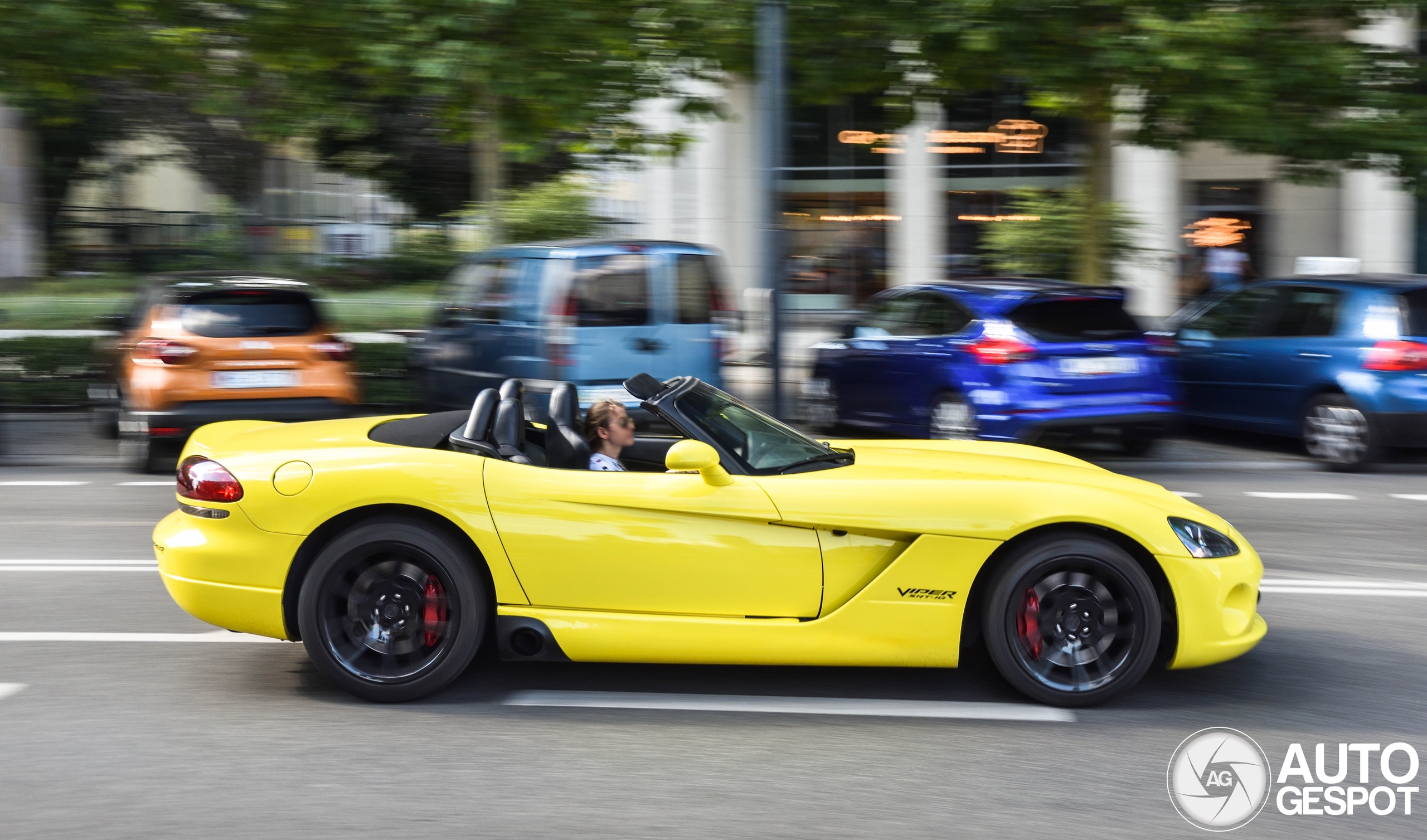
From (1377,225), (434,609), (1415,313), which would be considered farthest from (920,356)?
(1377,225)

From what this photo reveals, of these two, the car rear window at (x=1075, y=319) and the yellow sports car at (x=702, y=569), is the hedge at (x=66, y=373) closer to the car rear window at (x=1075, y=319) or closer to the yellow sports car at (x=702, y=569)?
the car rear window at (x=1075, y=319)

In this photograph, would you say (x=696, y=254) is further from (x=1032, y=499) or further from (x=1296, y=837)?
(x=1296, y=837)

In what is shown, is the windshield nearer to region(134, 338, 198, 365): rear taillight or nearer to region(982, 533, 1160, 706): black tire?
region(982, 533, 1160, 706): black tire

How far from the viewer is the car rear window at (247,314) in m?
9.89

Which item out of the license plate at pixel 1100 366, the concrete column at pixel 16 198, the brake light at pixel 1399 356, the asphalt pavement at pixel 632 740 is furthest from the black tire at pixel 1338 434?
the concrete column at pixel 16 198

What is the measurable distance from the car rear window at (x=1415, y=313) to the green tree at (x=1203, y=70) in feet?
8.32

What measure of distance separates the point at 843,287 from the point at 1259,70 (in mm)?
11858

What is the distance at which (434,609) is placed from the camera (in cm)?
450

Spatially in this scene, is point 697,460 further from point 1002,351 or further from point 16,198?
point 16,198

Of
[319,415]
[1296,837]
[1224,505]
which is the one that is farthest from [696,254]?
[1296,837]

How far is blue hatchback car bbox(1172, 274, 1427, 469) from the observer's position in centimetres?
1005

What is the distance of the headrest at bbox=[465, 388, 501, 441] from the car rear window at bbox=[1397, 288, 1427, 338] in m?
7.80

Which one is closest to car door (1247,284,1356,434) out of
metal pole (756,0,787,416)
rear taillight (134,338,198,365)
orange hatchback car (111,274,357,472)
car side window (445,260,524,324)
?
metal pole (756,0,787,416)

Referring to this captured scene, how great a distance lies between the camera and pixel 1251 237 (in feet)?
72.0
